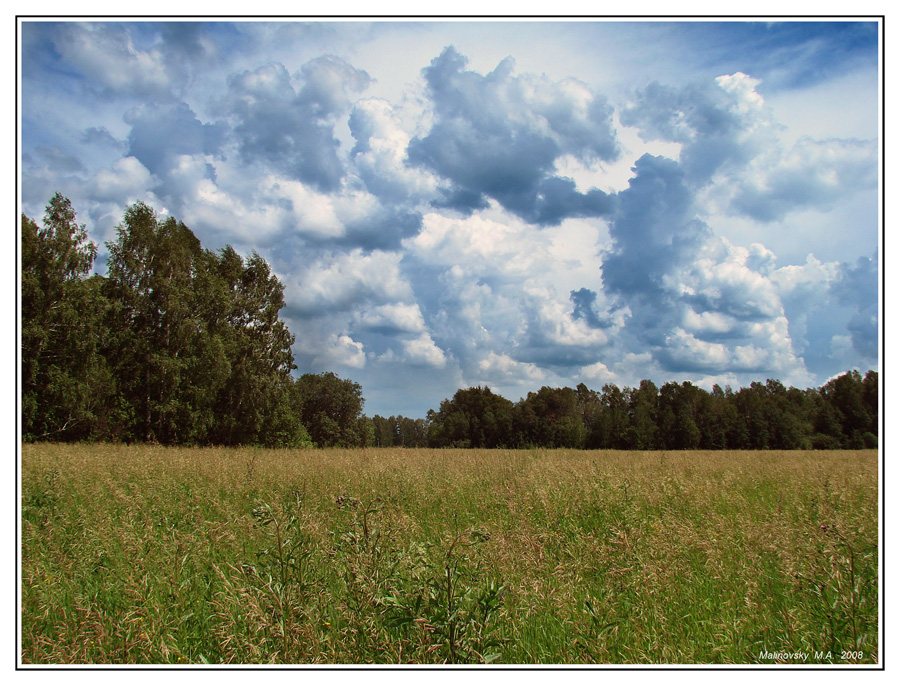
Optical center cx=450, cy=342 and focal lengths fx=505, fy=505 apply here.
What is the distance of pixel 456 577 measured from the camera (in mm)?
3459

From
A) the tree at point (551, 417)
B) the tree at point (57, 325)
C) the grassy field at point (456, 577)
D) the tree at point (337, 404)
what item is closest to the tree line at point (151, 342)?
the tree at point (57, 325)

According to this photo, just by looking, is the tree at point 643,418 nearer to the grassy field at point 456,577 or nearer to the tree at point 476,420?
the tree at point 476,420

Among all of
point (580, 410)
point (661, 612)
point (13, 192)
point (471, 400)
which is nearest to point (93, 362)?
point (13, 192)

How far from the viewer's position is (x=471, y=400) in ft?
Result: 206

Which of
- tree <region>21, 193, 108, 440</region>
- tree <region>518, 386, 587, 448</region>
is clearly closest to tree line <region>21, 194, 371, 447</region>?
tree <region>21, 193, 108, 440</region>

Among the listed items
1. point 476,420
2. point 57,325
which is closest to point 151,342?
point 57,325

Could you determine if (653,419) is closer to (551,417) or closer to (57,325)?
(551,417)

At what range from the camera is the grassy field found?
2896mm

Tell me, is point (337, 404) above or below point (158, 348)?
below

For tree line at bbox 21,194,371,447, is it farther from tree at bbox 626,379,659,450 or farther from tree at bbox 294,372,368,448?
tree at bbox 626,379,659,450

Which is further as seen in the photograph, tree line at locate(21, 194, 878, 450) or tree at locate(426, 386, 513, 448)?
tree at locate(426, 386, 513, 448)

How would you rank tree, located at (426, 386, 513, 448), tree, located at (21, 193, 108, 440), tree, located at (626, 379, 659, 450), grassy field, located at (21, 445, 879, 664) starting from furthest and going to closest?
tree, located at (426, 386, 513, 448), tree, located at (626, 379, 659, 450), tree, located at (21, 193, 108, 440), grassy field, located at (21, 445, 879, 664)

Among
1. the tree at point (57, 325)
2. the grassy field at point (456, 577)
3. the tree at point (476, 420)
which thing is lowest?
the tree at point (476, 420)

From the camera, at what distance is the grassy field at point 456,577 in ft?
9.50
